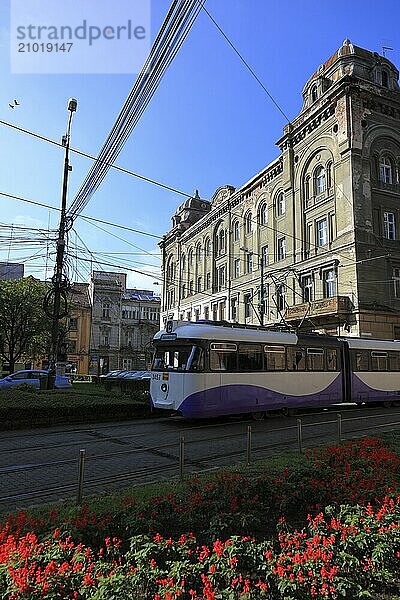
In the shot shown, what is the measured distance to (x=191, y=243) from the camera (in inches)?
2469

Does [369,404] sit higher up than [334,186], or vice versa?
[334,186]

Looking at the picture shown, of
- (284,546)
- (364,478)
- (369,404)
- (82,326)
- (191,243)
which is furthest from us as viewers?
(82,326)

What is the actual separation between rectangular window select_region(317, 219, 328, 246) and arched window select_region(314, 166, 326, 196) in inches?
105

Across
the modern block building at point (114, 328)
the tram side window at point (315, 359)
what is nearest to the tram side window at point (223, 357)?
the tram side window at point (315, 359)

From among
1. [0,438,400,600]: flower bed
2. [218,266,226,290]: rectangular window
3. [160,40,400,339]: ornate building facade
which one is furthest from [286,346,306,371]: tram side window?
[218,266,226,290]: rectangular window

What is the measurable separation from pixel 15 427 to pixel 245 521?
11.9m

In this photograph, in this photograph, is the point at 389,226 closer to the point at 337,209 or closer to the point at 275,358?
the point at 337,209

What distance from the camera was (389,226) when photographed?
3403cm

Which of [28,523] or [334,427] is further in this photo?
[334,427]

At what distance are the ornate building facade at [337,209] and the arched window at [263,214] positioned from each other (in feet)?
0.33

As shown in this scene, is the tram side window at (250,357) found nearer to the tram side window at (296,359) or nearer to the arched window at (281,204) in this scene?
the tram side window at (296,359)

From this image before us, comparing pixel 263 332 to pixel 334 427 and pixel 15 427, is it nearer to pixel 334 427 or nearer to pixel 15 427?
pixel 334 427

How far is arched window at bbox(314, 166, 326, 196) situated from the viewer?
119ft

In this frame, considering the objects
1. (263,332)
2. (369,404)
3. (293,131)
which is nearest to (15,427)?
(263,332)
